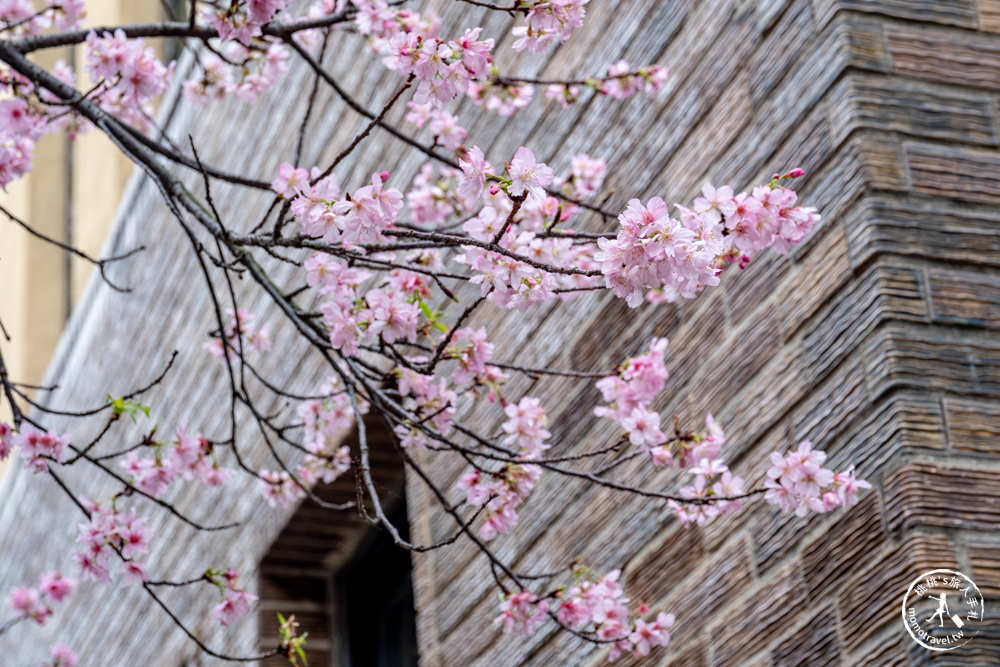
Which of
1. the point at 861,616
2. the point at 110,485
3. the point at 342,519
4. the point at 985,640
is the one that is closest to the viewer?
the point at 985,640

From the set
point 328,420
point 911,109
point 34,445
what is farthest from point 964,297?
point 34,445

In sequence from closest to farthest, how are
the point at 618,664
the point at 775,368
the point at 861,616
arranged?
the point at 861,616
the point at 775,368
the point at 618,664

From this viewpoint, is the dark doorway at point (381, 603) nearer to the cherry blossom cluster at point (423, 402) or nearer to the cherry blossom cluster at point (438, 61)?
the cherry blossom cluster at point (423, 402)

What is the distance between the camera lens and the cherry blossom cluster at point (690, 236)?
6.84ft

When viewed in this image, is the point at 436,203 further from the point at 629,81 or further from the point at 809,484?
the point at 809,484

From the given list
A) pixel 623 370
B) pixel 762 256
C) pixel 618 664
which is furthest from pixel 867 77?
pixel 618 664

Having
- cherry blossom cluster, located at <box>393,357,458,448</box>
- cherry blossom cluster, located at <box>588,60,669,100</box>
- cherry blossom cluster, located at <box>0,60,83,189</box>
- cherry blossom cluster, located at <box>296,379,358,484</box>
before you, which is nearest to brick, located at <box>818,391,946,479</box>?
cherry blossom cluster, located at <box>393,357,458,448</box>

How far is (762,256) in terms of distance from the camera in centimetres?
280

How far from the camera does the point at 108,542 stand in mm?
3098

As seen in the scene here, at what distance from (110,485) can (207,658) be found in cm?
146

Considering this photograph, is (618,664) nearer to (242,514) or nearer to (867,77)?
(867,77)

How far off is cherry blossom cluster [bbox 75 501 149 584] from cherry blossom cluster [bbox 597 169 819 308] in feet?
4.41

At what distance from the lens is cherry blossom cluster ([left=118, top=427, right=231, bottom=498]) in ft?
10.7

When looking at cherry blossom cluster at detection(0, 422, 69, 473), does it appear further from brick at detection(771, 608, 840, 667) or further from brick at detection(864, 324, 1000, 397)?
brick at detection(864, 324, 1000, 397)
